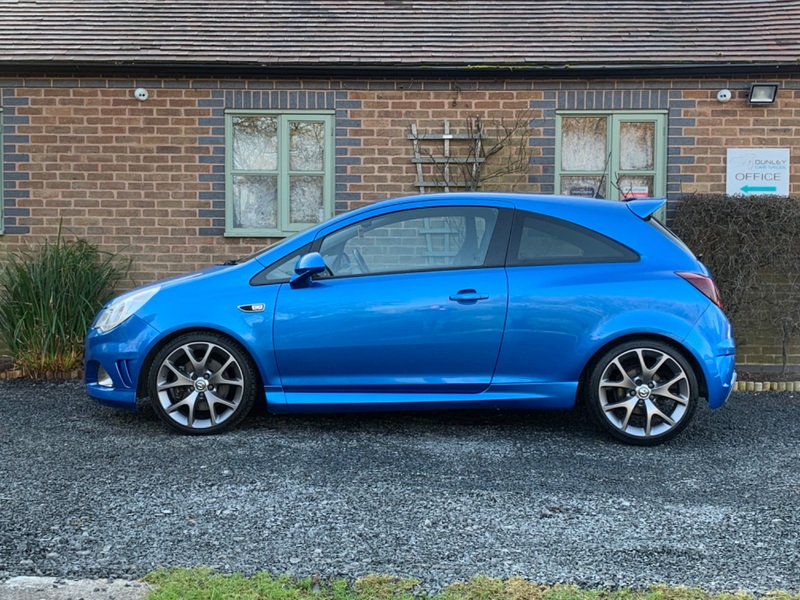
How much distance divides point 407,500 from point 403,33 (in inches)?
254

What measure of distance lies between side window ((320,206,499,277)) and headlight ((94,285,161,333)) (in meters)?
1.18

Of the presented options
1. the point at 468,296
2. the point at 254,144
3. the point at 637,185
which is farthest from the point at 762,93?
the point at 254,144

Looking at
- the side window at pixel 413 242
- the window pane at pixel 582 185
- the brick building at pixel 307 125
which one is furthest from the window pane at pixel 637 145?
the side window at pixel 413 242

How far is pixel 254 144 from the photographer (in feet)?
30.0

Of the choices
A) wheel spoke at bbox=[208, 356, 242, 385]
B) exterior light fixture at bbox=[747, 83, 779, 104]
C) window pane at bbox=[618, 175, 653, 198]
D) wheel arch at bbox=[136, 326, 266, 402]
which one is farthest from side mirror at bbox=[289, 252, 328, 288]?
exterior light fixture at bbox=[747, 83, 779, 104]

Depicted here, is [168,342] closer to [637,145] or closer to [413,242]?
[413,242]

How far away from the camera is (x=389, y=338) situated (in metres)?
5.47

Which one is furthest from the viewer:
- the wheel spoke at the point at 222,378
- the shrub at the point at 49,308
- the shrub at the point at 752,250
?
the shrub at the point at 49,308

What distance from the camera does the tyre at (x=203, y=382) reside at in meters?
5.54

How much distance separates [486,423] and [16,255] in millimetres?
5498

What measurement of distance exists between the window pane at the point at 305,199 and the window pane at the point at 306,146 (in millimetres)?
134

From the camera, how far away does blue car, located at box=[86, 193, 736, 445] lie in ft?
17.9

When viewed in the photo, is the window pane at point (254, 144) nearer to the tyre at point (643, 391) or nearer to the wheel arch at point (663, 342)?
the wheel arch at point (663, 342)

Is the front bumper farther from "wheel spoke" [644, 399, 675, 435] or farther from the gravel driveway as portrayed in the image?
"wheel spoke" [644, 399, 675, 435]
